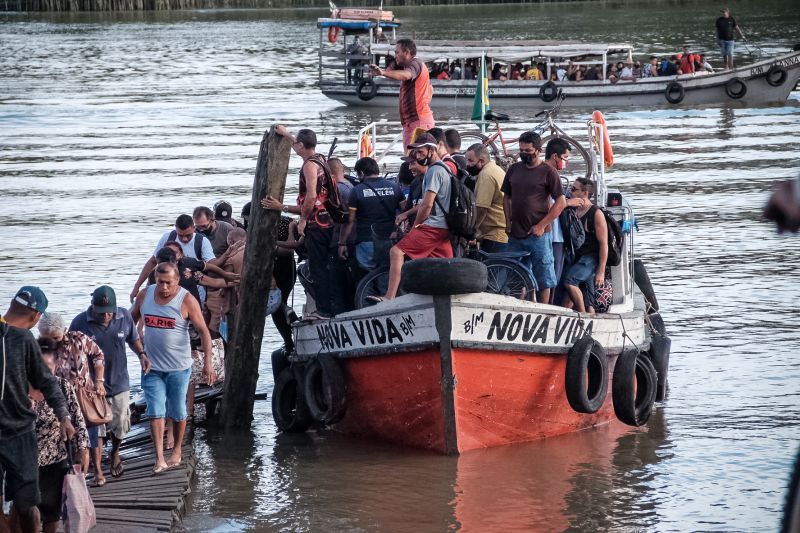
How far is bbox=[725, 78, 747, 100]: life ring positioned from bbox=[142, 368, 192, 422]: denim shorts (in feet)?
100.0

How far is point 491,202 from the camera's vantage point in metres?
12.0

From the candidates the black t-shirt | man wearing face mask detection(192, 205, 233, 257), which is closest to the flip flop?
man wearing face mask detection(192, 205, 233, 257)

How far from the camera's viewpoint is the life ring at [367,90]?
39.5 metres

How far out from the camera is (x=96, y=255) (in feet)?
66.2

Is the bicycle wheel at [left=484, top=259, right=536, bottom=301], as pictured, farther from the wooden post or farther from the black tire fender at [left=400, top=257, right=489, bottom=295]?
the wooden post

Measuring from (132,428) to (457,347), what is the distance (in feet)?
11.0

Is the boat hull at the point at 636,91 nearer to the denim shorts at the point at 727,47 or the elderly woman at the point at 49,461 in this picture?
the denim shorts at the point at 727,47

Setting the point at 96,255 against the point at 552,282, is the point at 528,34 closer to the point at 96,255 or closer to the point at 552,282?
the point at 96,255

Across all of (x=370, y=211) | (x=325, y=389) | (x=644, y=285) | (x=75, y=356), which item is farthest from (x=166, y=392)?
(x=644, y=285)

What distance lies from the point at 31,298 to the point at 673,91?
31927 mm

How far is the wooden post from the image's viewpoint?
38.8 ft

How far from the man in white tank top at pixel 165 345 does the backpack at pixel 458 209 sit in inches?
91.7

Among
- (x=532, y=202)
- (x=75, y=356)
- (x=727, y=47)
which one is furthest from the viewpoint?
(x=727, y=47)

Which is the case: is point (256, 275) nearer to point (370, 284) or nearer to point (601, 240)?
point (370, 284)
